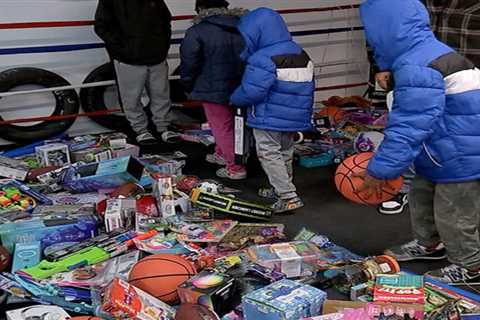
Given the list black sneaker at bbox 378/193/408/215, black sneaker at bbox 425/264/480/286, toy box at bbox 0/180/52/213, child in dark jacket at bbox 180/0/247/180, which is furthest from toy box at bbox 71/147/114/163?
black sneaker at bbox 425/264/480/286

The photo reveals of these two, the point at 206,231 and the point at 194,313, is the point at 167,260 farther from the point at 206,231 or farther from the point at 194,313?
the point at 206,231

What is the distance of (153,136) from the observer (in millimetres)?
5121

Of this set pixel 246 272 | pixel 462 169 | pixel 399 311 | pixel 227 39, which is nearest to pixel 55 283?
pixel 246 272

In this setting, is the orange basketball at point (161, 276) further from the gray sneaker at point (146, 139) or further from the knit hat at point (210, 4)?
the gray sneaker at point (146, 139)

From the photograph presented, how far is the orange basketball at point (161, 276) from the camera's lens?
2.26 m

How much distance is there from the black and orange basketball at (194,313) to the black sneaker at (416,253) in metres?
1.17

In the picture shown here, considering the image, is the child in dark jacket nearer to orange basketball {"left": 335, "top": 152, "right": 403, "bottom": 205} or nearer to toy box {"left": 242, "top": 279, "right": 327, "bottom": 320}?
orange basketball {"left": 335, "top": 152, "right": 403, "bottom": 205}

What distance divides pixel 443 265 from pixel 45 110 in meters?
3.85

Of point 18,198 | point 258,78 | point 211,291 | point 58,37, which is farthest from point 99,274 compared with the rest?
point 58,37

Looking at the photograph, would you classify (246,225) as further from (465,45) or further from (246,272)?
(465,45)

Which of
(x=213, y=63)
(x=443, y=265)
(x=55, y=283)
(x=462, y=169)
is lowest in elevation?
(x=443, y=265)

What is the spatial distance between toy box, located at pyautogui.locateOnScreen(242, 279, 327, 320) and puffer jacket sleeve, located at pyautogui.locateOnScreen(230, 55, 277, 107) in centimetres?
142

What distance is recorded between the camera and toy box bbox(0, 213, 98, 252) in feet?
9.11

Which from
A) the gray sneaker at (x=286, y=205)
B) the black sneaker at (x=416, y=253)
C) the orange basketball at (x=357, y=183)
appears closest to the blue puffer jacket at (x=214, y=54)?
the gray sneaker at (x=286, y=205)
